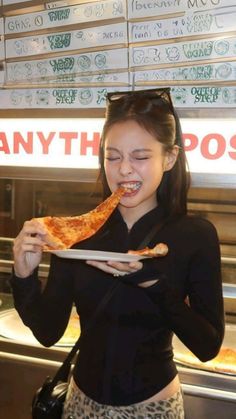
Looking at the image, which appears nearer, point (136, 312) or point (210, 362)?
point (136, 312)

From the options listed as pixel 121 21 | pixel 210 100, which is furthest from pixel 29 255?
pixel 121 21

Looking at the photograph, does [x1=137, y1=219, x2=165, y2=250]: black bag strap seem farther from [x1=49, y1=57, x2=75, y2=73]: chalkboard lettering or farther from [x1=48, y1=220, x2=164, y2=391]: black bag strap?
[x1=49, y1=57, x2=75, y2=73]: chalkboard lettering

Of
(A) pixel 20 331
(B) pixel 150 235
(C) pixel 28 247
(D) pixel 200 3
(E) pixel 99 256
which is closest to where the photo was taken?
(E) pixel 99 256

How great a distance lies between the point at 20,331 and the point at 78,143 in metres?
1.11

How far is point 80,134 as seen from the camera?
2.37 metres

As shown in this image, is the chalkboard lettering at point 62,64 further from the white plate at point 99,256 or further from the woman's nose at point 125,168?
the white plate at point 99,256

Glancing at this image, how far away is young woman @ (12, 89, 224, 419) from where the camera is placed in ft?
5.24

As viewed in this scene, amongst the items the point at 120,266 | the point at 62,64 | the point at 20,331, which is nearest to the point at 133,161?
the point at 120,266

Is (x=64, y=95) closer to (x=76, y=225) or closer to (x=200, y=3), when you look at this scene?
(x=200, y=3)

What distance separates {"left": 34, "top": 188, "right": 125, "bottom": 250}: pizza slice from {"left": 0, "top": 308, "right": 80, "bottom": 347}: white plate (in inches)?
38.1

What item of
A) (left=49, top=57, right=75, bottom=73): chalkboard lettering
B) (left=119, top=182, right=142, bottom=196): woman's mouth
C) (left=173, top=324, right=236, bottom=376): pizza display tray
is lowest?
(left=173, top=324, right=236, bottom=376): pizza display tray

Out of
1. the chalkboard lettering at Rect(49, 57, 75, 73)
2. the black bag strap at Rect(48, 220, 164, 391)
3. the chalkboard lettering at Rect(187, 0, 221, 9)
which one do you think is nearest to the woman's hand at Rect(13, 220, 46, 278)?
the black bag strap at Rect(48, 220, 164, 391)

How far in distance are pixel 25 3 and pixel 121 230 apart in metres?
1.46

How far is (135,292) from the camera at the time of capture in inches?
64.8
